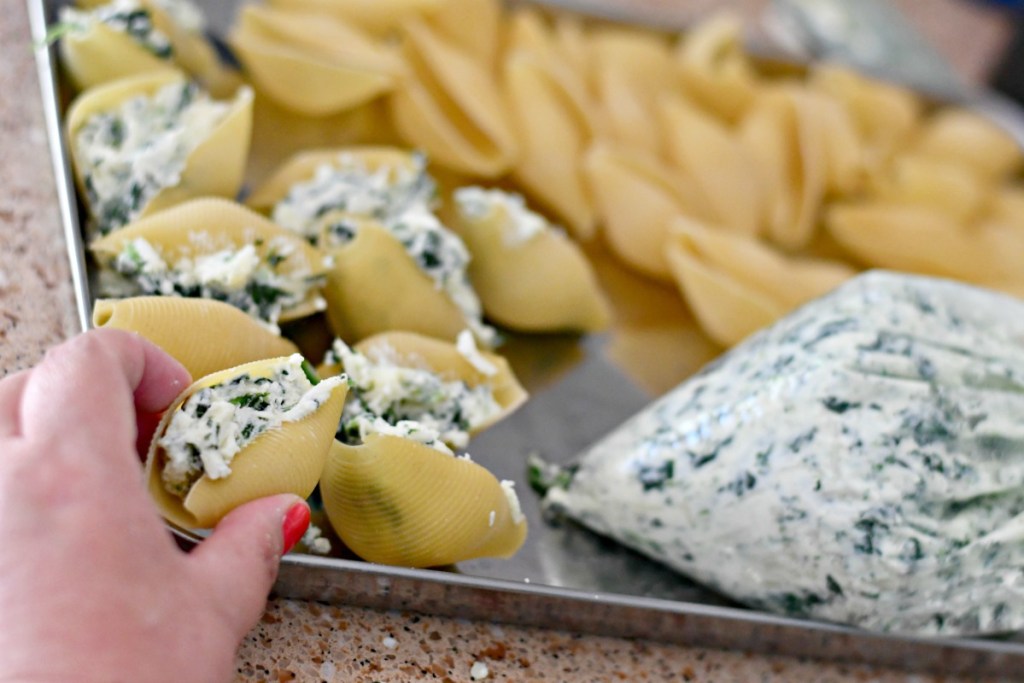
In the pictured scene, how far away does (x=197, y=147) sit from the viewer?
74 cm

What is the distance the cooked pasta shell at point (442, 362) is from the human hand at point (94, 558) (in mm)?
229

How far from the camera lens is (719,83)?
110 cm

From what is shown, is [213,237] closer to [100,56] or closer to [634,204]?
[100,56]

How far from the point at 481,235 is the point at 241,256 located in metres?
0.22

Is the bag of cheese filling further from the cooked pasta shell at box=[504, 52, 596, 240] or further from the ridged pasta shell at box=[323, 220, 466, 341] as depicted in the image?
the cooked pasta shell at box=[504, 52, 596, 240]

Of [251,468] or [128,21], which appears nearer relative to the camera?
[251,468]

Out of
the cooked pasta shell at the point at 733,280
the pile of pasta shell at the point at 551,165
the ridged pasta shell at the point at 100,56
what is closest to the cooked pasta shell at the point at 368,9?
the pile of pasta shell at the point at 551,165

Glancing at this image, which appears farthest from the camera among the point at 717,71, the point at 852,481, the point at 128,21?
the point at 717,71

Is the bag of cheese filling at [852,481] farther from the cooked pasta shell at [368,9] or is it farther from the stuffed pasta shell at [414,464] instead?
the cooked pasta shell at [368,9]

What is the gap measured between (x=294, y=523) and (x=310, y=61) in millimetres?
564

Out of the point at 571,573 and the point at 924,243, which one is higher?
the point at 924,243

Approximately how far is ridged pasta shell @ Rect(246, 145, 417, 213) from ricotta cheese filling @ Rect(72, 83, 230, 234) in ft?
0.23

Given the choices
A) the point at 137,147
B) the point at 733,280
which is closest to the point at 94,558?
the point at 137,147

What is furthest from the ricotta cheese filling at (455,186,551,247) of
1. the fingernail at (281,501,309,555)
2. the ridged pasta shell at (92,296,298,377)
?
the fingernail at (281,501,309,555)
